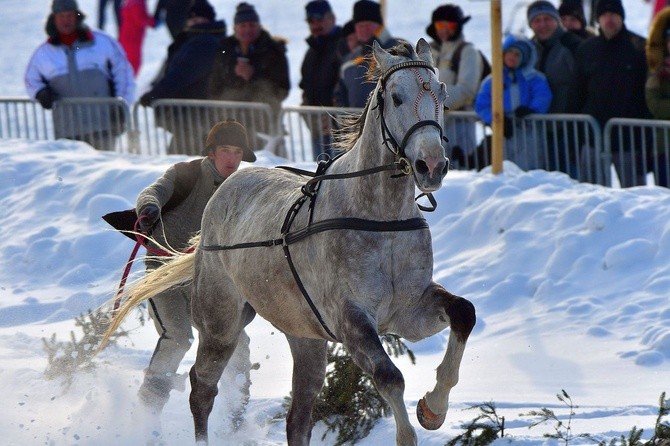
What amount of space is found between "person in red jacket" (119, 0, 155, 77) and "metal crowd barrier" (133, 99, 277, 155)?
3.43 metres

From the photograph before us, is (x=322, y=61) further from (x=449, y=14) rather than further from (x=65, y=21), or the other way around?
(x=65, y=21)

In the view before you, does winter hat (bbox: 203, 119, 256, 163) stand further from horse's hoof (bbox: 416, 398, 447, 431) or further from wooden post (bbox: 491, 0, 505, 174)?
wooden post (bbox: 491, 0, 505, 174)

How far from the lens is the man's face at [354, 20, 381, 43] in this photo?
11688 mm

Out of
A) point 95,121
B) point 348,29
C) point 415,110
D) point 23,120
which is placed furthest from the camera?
point 23,120

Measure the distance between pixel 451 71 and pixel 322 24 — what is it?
1312 millimetres

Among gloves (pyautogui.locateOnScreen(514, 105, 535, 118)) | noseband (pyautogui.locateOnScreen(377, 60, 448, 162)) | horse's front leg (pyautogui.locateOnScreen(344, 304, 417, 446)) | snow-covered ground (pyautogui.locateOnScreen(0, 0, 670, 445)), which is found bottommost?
snow-covered ground (pyautogui.locateOnScreen(0, 0, 670, 445))

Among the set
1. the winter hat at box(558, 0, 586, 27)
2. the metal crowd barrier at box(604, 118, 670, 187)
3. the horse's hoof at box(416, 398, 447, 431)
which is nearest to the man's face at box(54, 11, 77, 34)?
the winter hat at box(558, 0, 586, 27)

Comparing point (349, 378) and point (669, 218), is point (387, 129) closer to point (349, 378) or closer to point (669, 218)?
point (349, 378)

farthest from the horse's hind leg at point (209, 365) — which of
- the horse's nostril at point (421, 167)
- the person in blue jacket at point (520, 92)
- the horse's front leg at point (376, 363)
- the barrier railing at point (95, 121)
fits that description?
the barrier railing at point (95, 121)

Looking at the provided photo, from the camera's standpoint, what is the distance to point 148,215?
7.63 m

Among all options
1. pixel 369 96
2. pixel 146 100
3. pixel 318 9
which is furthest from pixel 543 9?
pixel 369 96

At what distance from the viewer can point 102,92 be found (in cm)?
1298

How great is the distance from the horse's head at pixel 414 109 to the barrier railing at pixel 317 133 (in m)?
3.53

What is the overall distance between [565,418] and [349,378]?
1.16 m
